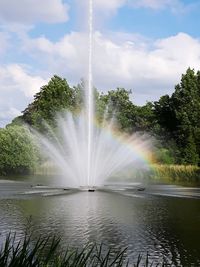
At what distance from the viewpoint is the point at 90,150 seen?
33.2m

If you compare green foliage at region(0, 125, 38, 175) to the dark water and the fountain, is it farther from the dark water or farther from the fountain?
the dark water

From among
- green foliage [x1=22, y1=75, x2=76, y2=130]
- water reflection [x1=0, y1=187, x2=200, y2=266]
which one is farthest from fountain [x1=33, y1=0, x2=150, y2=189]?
water reflection [x1=0, y1=187, x2=200, y2=266]

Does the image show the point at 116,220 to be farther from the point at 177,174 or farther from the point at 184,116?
the point at 184,116

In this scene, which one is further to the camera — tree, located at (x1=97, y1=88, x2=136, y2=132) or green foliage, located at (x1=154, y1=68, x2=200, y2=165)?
tree, located at (x1=97, y1=88, x2=136, y2=132)

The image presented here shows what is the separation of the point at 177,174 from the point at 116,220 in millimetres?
24436

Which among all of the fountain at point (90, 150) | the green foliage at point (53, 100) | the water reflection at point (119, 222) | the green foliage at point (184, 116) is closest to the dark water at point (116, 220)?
the water reflection at point (119, 222)

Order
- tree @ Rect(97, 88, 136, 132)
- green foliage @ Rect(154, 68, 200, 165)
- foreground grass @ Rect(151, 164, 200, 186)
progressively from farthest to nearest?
tree @ Rect(97, 88, 136, 132) → green foliage @ Rect(154, 68, 200, 165) → foreground grass @ Rect(151, 164, 200, 186)

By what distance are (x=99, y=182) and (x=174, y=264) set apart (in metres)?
21.4

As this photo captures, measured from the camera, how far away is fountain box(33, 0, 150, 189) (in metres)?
33.2

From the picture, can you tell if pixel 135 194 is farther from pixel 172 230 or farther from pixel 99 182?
pixel 172 230

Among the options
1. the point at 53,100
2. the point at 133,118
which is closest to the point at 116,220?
the point at 53,100

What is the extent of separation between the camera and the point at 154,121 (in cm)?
6084

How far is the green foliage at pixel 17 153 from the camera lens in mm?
50812

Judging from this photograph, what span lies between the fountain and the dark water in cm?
469
